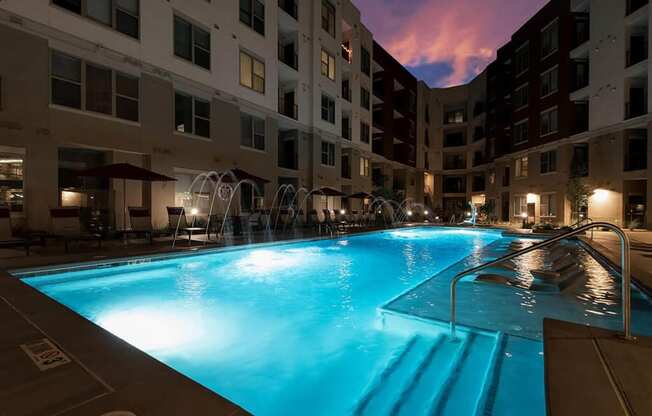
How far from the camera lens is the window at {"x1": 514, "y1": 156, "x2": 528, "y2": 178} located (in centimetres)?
2669

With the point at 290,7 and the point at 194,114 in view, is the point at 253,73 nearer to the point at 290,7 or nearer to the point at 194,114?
the point at 194,114

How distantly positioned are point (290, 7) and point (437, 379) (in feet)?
70.0

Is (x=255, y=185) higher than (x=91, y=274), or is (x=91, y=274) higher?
(x=255, y=185)

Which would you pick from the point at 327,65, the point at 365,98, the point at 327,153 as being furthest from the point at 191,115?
the point at 365,98

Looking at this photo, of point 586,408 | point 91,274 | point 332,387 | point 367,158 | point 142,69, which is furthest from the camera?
point 367,158

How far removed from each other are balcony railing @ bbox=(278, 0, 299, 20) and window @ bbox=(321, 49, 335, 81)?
10.1 ft

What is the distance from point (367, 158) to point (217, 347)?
25325mm

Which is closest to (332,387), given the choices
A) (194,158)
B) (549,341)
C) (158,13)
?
(549,341)

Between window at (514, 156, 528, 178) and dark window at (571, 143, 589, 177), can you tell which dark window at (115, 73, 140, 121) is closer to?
dark window at (571, 143, 589, 177)

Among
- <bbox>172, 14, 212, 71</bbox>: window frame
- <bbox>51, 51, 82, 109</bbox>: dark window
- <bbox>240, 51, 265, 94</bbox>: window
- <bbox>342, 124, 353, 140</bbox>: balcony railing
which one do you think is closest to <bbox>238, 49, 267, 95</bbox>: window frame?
<bbox>240, 51, 265, 94</bbox>: window

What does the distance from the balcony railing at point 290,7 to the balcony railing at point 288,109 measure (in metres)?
4.94

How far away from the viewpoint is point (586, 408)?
1873mm

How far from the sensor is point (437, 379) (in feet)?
10.7

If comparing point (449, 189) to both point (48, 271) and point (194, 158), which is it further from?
point (48, 271)
